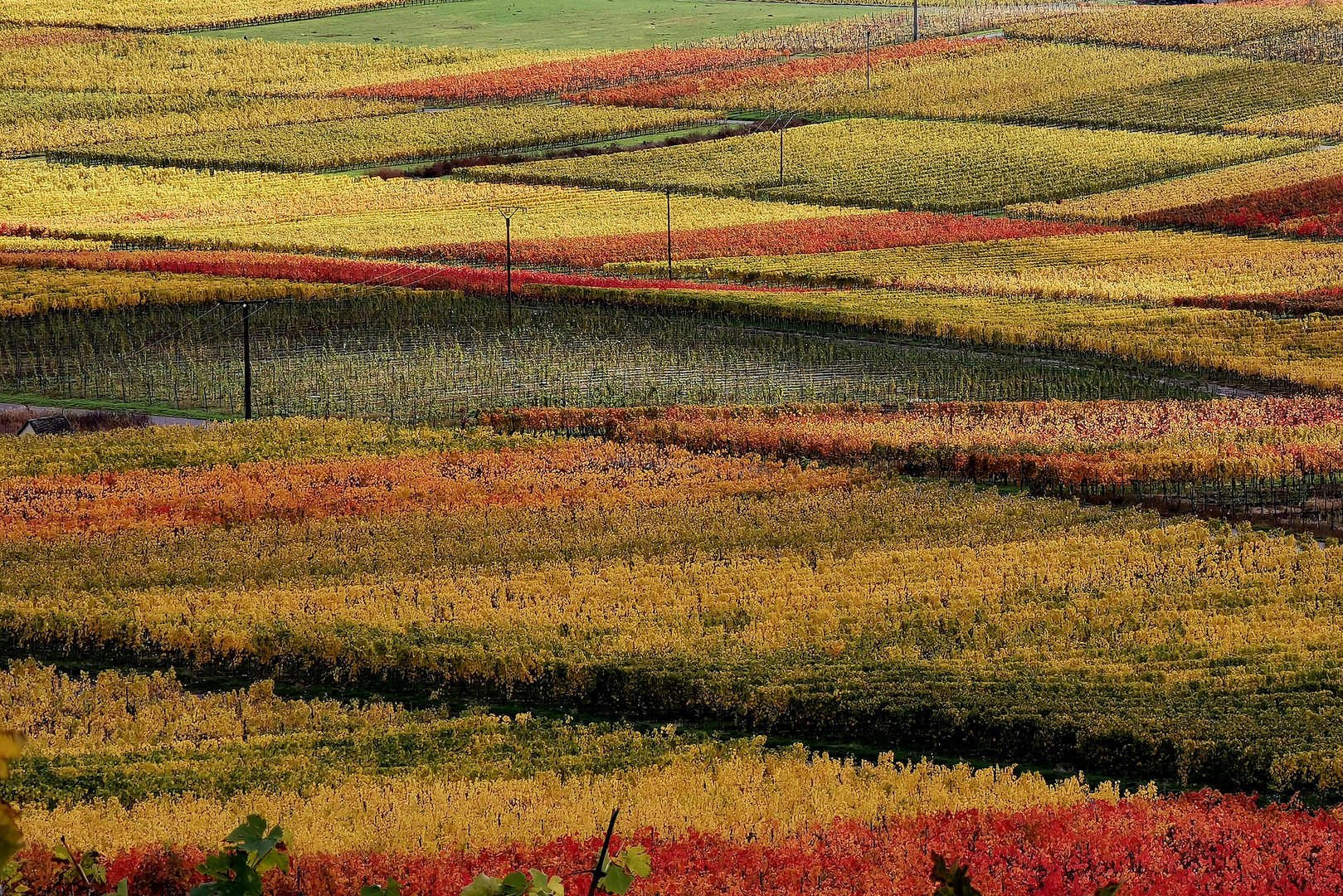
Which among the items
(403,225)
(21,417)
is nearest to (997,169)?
(403,225)

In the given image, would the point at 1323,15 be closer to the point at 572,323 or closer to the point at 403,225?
the point at 403,225

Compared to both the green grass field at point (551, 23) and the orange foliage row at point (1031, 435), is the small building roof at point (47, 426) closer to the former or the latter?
the orange foliage row at point (1031, 435)

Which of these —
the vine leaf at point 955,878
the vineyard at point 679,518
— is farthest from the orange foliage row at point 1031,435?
the vine leaf at point 955,878

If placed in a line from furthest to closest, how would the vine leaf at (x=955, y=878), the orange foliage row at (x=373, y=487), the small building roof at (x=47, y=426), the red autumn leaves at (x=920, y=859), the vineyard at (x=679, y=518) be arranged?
1. the small building roof at (x=47, y=426)
2. the orange foliage row at (x=373, y=487)
3. the vineyard at (x=679, y=518)
4. the red autumn leaves at (x=920, y=859)
5. the vine leaf at (x=955, y=878)

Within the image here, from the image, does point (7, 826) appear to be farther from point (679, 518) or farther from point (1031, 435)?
point (1031, 435)

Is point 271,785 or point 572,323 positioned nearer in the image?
point 271,785

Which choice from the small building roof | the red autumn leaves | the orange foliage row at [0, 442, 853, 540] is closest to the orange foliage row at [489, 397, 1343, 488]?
the orange foliage row at [0, 442, 853, 540]

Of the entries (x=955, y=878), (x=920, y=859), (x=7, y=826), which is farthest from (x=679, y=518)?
(x=7, y=826)

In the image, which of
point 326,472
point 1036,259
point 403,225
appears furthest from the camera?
point 403,225
